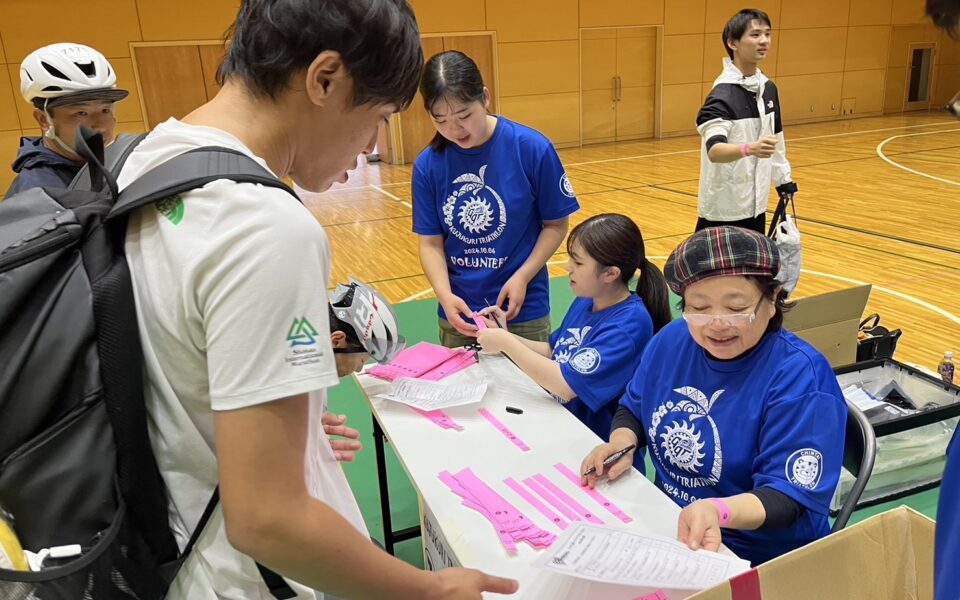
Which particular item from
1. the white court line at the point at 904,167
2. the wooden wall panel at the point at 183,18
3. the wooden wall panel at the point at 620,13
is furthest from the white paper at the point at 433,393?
the wooden wall panel at the point at 620,13

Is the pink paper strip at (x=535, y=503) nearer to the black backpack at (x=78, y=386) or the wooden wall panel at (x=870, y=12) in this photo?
the black backpack at (x=78, y=386)

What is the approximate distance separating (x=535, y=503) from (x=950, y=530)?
863mm

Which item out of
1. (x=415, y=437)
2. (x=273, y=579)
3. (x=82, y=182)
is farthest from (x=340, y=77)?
(x=415, y=437)

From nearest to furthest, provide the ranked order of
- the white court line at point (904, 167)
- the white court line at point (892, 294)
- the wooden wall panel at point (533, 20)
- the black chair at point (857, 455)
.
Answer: the black chair at point (857, 455), the white court line at point (892, 294), the white court line at point (904, 167), the wooden wall panel at point (533, 20)

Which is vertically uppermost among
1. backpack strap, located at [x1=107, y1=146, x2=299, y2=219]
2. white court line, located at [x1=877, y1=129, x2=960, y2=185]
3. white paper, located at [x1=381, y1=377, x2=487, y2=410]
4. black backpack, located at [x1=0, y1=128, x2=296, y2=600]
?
backpack strap, located at [x1=107, y1=146, x2=299, y2=219]

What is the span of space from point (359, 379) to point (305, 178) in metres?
1.35

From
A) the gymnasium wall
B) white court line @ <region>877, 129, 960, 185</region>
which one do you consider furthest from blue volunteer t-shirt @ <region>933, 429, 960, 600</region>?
white court line @ <region>877, 129, 960, 185</region>

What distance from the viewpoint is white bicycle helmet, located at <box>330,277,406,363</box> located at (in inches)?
56.1

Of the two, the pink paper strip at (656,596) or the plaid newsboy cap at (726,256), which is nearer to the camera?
the pink paper strip at (656,596)

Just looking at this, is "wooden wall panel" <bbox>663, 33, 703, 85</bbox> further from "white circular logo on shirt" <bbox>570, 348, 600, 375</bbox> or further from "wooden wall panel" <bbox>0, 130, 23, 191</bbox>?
"white circular logo on shirt" <bbox>570, 348, 600, 375</bbox>

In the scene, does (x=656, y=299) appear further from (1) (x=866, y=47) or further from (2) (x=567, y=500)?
(1) (x=866, y=47)

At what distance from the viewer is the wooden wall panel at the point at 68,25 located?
9.68 metres

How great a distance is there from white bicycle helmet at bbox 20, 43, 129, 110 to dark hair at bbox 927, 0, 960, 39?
2665 millimetres

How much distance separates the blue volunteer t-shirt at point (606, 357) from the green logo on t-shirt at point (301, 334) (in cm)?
139
